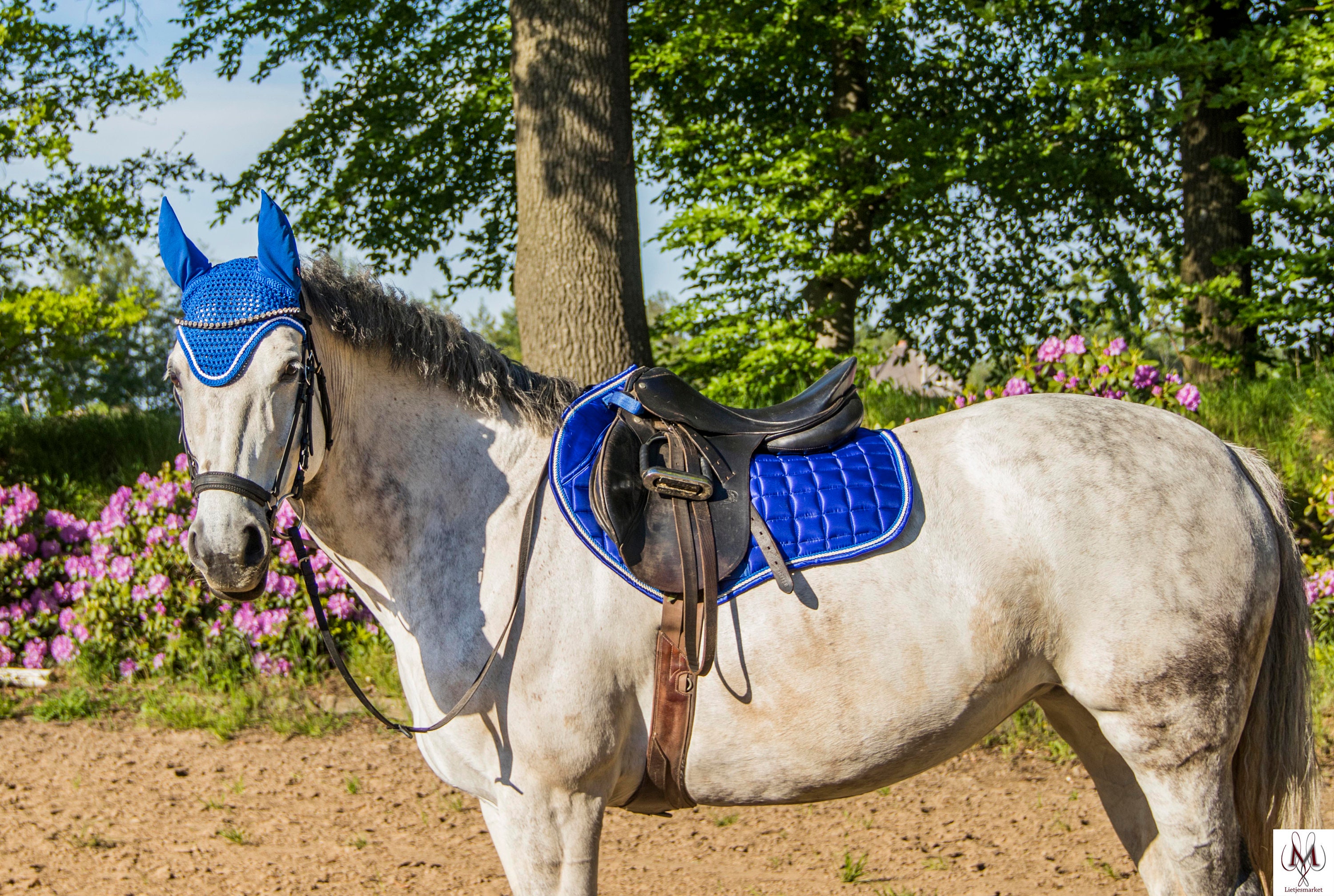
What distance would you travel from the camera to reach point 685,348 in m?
9.36

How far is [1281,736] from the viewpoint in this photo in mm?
2461

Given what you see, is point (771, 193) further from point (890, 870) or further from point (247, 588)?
point (247, 588)

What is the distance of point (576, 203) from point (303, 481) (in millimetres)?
3665

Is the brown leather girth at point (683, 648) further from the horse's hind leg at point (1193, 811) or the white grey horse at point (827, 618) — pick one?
the horse's hind leg at point (1193, 811)

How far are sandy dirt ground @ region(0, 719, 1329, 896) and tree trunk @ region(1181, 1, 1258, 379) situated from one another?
5.26 m

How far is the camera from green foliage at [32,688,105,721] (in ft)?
19.0

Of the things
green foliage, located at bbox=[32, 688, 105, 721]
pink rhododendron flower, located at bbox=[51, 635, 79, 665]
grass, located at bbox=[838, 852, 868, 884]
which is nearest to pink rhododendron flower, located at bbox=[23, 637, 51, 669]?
pink rhododendron flower, located at bbox=[51, 635, 79, 665]

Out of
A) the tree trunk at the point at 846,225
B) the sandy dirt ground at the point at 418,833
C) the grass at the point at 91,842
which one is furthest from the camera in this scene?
the tree trunk at the point at 846,225

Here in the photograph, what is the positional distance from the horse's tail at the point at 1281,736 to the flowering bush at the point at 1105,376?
2998 millimetres

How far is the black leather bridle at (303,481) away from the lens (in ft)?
6.38

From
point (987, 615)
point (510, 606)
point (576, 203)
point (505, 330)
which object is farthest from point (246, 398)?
point (505, 330)

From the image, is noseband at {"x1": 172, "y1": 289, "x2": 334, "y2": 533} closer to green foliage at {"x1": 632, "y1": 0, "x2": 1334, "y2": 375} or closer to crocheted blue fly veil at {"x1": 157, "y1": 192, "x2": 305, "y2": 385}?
crocheted blue fly veil at {"x1": 157, "y1": 192, "x2": 305, "y2": 385}

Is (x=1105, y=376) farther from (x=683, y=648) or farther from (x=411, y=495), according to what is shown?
(x=411, y=495)

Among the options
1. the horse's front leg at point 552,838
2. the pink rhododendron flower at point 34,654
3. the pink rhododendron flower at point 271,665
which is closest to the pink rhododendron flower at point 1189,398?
the horse's front leg at point 552,838
